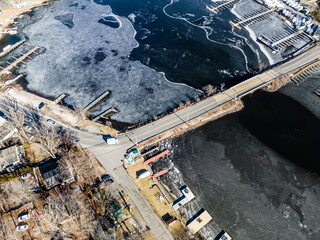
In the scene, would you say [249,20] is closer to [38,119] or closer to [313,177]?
[313,177]

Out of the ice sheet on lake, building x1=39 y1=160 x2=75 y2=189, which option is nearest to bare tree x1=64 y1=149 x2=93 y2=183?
building x1=39 y1=160 x2=75 y2=189

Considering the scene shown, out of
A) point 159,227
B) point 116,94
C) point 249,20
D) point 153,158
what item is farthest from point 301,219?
point 249,20

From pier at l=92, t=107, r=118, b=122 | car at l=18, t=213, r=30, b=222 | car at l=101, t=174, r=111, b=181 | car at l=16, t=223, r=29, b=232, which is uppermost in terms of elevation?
pier at l=92, t=107, r=118, b=122

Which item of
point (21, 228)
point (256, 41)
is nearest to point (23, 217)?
point (21, 228)

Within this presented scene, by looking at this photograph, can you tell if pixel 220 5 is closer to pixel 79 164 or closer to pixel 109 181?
pixel 79 164

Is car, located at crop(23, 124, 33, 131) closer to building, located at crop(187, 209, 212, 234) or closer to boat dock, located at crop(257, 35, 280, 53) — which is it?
building, located at crop(187, 209, 212, 234)

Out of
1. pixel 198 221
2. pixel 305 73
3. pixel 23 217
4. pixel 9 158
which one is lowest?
pixel 198 221

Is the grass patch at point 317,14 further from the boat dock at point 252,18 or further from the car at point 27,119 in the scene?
the car at point 27,119
